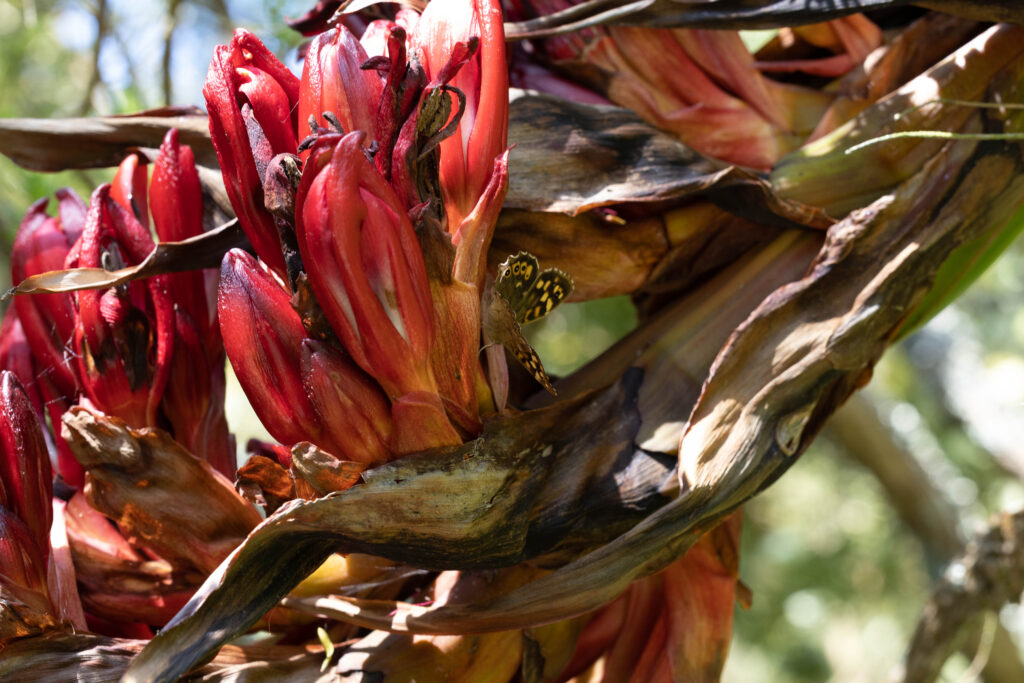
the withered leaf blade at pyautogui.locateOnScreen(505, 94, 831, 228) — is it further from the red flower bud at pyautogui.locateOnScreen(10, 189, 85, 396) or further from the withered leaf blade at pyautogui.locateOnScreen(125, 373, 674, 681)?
the red flower bud at pyautogui.locateOnScreen(10, 189, 85, 396)

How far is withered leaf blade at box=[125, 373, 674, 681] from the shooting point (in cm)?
52

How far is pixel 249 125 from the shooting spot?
22.1 inches

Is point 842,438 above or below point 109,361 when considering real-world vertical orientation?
below

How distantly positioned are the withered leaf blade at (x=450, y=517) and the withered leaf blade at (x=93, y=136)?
39 cm

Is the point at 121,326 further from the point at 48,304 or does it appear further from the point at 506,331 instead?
the point at 506,331

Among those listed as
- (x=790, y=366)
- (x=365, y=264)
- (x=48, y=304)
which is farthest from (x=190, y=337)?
(x=790, y=366)

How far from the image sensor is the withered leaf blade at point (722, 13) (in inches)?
27.2

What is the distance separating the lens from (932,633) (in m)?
1.14

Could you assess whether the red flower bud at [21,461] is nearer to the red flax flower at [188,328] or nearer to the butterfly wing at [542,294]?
the red flax flower at [188,328]

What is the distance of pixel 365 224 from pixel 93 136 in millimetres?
400

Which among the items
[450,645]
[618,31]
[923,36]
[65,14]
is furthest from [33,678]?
[65,14]

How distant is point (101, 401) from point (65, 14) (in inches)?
47.0

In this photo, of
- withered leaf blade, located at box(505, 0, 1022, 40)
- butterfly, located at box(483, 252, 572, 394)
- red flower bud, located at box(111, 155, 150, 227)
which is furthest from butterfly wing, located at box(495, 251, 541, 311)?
red flower bud, located at box(111, 155, 150, 227)

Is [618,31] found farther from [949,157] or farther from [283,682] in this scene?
[283,682]
